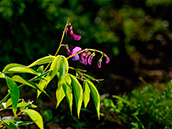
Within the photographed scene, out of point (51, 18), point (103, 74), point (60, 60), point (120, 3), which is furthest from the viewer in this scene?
point (120, 3)

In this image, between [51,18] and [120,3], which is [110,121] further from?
[120,3]

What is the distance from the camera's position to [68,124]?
2.84m

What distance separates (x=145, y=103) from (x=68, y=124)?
2.71ft

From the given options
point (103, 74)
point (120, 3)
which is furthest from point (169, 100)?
point (120, 3)

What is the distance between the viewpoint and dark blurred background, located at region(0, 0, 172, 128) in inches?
129

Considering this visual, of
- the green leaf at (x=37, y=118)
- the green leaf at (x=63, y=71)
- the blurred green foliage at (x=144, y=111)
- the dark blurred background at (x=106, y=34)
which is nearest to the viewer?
the green leaf at (x=63, y=71)

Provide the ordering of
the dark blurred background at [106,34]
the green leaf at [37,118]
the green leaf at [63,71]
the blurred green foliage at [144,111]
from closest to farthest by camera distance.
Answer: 1. the green leaf at [63,71]
2. the green leaf at [37,118]
3. the blurred green foliage at [144,111]
4. the dark blurred background at [106,34]

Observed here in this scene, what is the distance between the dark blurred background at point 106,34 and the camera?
3.27 m

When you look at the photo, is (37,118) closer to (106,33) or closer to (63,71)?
(63,71)

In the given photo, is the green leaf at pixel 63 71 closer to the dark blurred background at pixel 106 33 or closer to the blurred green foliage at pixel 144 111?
the blurred green foliage at pixel 144 111

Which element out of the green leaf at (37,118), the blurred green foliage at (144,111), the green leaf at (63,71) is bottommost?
the blurred green foliage at (144,111)

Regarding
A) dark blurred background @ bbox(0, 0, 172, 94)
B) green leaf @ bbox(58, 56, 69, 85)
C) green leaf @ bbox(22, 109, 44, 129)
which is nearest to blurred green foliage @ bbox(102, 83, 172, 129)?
dark blurred background @ bbox(0, 0, 172, 94)

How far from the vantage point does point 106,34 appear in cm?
423

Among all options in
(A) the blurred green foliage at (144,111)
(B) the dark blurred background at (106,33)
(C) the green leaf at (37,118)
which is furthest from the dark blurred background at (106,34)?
(C) the green leaf at (37,118)
